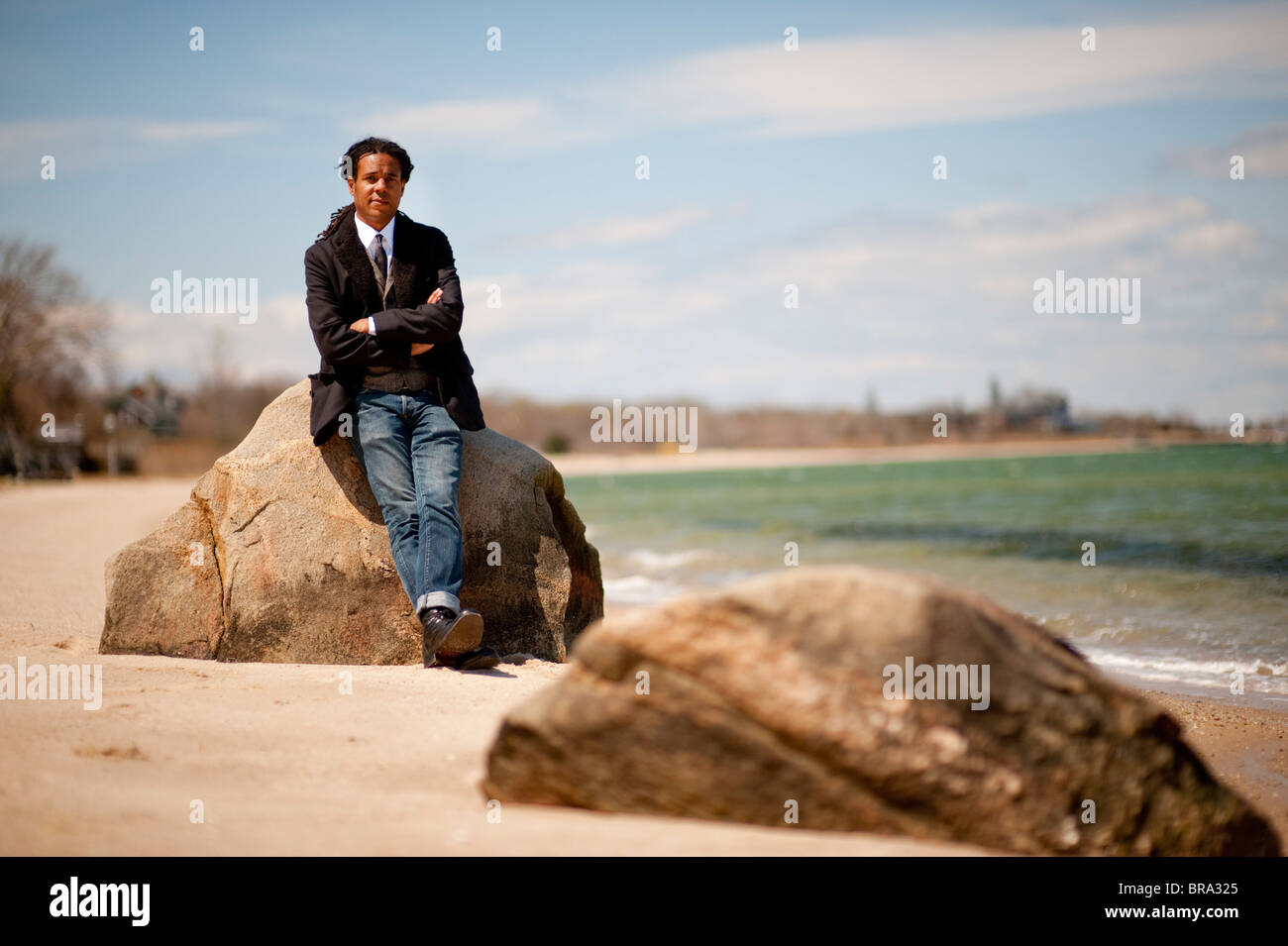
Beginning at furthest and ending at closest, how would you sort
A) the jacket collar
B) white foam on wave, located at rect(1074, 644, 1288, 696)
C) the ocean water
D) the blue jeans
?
1. the ocean water
2. white foam on wave, located at rect(1074, 644, 1288, 696)
3. the jacket collar
4. the blue jeans

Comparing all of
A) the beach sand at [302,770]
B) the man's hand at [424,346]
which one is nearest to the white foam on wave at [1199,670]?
the beach sand at [302,770]

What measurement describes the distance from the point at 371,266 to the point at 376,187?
0.43m

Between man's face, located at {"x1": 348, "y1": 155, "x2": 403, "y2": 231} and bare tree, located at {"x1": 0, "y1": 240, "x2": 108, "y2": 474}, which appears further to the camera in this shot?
bare tree, located at {"x1": 0, "y1": 240, "x2": 108, "y2": 474}

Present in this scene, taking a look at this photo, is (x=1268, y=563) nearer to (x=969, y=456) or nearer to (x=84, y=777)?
(x=84, y=777)

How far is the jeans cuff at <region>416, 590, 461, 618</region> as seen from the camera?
5.13 meters

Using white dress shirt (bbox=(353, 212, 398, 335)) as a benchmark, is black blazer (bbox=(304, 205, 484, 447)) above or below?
below

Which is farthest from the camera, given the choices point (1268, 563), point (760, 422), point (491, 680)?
point (760, 422)

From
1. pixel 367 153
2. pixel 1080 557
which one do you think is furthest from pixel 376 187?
pixel 1080 557

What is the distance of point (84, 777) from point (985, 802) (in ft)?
9.15

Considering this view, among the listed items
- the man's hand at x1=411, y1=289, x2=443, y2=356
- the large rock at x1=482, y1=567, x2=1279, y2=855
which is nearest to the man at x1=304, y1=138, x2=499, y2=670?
the man's hand at x1=411, y1=289, x2=443, y2=356

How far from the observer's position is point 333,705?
14.4 ft

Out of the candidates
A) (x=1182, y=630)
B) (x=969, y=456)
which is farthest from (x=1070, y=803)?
(x=969, y=456)

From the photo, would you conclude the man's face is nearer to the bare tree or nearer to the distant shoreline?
the bare tree

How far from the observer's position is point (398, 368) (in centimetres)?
564
